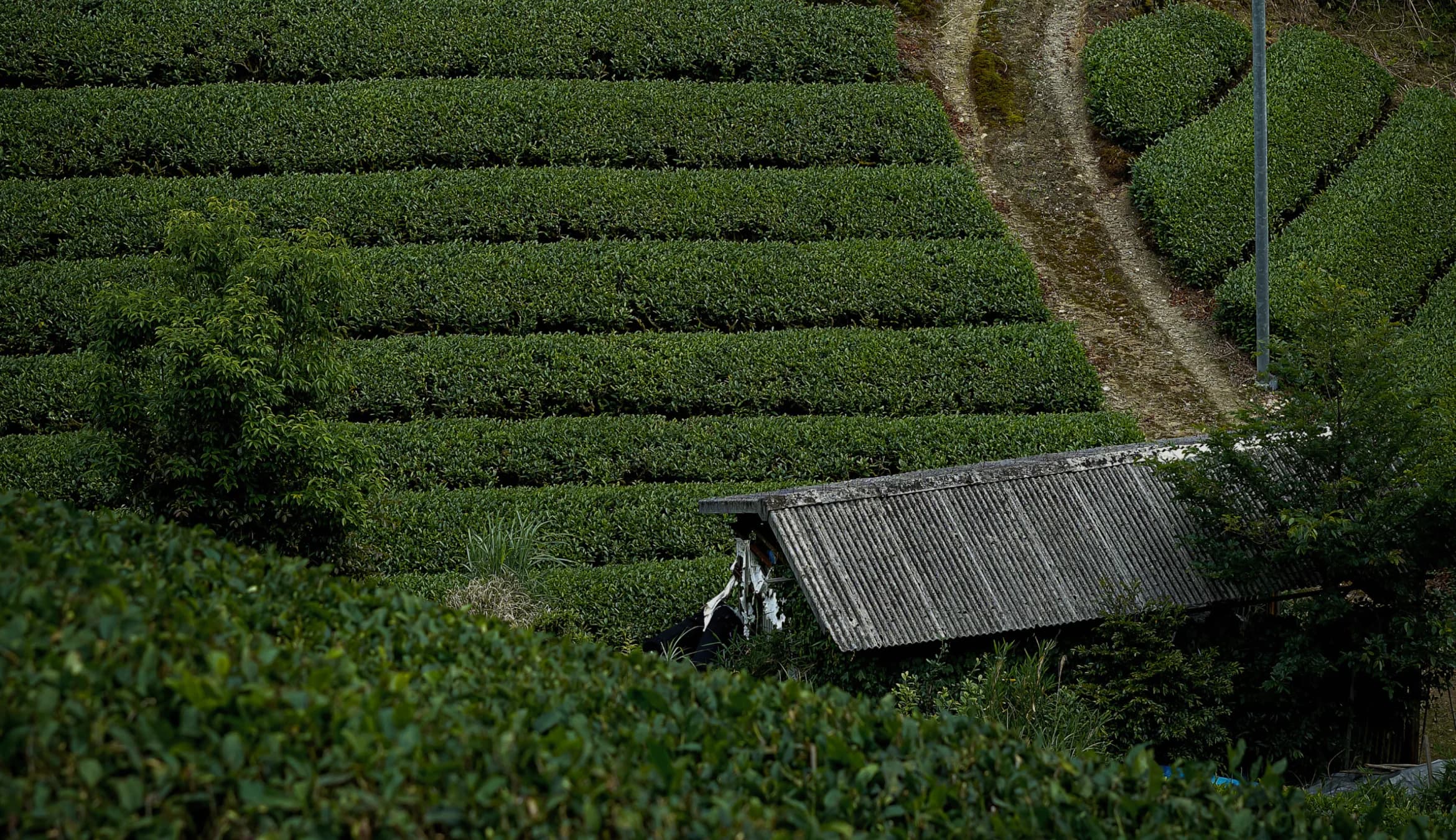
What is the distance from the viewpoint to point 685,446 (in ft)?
64.0

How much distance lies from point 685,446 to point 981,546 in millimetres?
7223

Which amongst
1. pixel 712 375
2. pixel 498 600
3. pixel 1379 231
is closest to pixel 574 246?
pixel 712 375

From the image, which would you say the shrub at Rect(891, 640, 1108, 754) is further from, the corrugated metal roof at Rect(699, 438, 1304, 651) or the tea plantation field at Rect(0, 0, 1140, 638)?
the tea plantation field at Rect(0, 0, 1140, 638)

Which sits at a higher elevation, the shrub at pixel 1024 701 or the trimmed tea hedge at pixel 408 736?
the trimmed tea hedge at pixel 408 736

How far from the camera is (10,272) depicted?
70.3 feet

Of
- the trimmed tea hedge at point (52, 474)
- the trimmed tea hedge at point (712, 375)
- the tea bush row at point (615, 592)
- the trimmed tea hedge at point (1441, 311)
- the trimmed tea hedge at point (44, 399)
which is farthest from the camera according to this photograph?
the trimmed tea hedge at point (1441, 311)

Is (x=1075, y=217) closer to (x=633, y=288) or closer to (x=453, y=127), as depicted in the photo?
(x=633, y=288)

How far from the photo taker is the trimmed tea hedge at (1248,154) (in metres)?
24.1

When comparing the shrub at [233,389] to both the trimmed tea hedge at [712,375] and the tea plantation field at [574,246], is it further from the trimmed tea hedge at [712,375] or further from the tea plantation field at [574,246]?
the trimmed tea hedge at [712,375]

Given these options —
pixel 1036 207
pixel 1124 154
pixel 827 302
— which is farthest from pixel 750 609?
pixel 1124 154

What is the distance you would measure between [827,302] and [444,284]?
7200 mm

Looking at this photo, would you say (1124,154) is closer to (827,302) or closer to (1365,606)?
(827,302)

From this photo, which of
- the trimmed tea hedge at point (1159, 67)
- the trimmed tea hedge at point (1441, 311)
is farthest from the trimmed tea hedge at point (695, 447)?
the trimmed tea hedge at point (1159, 67)

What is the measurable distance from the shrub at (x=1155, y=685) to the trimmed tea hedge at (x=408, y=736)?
19.9ft
